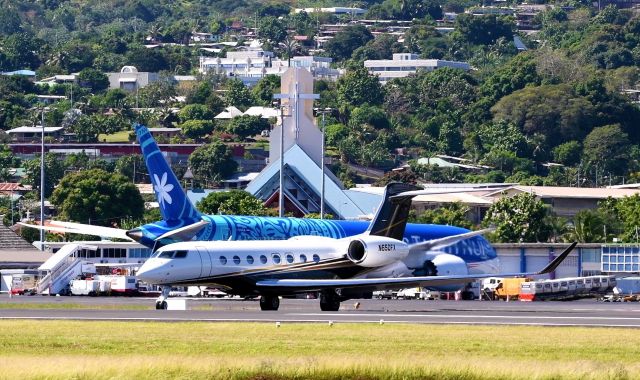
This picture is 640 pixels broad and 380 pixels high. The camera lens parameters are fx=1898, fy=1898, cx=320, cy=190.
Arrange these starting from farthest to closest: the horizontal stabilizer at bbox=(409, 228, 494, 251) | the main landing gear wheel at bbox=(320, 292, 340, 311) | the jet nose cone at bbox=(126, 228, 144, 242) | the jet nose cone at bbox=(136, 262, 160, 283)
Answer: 1. the jet nose cone at bbox=(126, 228, 144, 242)
2. the horizontal stabilizer at bbox=(409, 228, 494, 251)
3. the main landing gear wheel at bbox=(320, 292, 340, 311)
4. the jet nose cone at bbox=(136, 262, 160, 283)

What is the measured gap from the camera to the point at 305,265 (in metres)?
78.7

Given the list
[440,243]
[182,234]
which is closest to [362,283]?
[440,243]

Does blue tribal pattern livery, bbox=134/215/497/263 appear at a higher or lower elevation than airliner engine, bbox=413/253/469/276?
higher

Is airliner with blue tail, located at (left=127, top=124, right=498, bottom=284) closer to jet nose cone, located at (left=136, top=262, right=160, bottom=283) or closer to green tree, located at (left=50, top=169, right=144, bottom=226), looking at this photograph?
jet nose cone, located at (left=136, top=262, right=160, bottom=283)

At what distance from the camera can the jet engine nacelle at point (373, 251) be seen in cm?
7938

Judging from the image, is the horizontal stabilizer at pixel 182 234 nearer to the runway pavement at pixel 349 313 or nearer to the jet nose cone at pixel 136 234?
the jet nose cone at pixel 136 234

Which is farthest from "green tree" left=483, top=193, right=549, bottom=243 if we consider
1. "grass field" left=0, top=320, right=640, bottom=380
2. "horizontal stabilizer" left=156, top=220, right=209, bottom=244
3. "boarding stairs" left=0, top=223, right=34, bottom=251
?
"grass field" left=0, top=320, right=640, bottom=380

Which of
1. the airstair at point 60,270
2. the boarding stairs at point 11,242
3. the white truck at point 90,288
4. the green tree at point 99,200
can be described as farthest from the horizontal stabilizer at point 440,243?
the green tree at point 99,200

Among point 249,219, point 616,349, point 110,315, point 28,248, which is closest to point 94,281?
point 249,219

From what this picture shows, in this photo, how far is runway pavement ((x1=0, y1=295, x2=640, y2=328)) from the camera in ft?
216

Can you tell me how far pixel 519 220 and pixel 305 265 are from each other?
79536 millimetres

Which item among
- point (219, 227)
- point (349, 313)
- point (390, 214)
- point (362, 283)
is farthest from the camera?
point (219, 227)

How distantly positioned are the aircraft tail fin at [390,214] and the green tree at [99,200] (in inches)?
4319

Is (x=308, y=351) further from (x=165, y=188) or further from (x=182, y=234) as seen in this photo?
(x=165, y=188)
